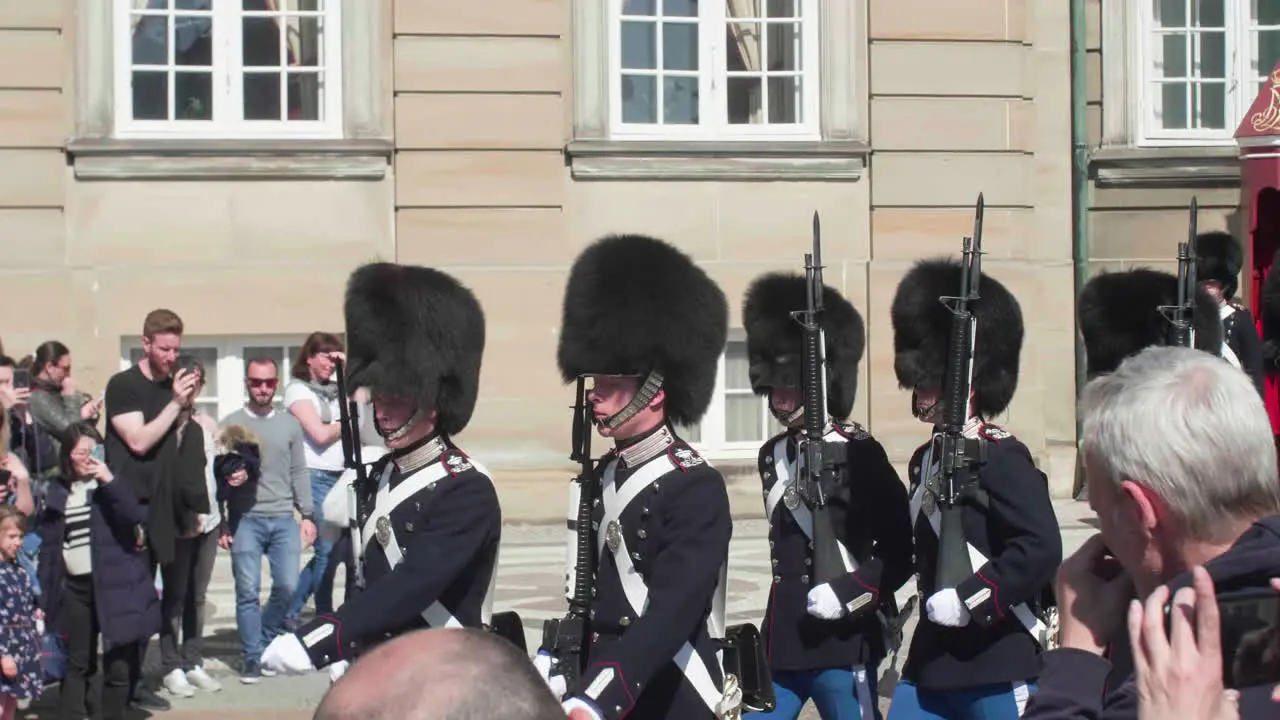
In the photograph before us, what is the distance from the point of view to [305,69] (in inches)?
514

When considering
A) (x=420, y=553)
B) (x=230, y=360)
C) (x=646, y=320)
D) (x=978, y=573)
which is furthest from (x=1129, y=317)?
(x=230, y=360)

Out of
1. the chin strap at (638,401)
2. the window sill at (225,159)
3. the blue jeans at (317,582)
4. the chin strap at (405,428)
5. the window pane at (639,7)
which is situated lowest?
the blue jeans at (317,582)

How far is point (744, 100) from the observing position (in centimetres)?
1378

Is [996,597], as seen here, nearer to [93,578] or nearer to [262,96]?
[93,578]

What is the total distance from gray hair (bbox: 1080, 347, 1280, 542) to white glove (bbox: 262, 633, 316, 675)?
2.35 metres

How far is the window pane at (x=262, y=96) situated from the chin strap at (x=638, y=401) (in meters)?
8.58

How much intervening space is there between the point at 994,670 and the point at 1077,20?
9629 mm

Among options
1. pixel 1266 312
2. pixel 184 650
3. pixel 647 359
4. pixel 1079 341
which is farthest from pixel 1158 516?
pixel 1079 341

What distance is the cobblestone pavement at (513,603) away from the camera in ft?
26.2

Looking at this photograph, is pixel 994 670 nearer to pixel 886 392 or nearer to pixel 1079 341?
pixel 886 392

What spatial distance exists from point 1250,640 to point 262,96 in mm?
11462

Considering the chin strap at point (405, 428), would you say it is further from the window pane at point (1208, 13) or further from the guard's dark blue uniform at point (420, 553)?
the window pane at point (1208, 13)

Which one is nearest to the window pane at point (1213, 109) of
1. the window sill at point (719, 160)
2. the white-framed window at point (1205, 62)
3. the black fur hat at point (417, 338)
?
the white-framed window at point (1205, 62)

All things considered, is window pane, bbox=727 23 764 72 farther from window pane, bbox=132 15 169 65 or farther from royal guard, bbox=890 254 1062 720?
royal guard, bbox=890 254 1062 720
